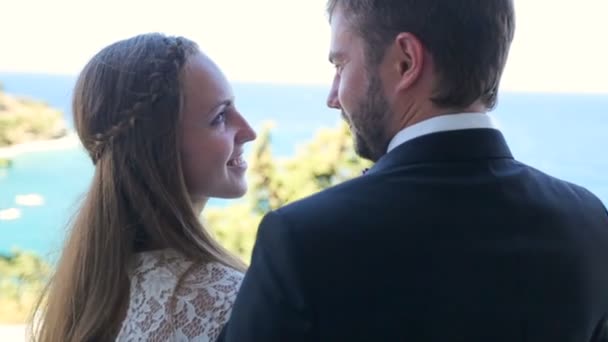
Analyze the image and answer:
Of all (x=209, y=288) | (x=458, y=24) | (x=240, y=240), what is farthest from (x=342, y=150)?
(x=458, y=24)

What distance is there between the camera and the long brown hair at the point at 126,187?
1055 millimetres

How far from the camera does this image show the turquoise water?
199cm

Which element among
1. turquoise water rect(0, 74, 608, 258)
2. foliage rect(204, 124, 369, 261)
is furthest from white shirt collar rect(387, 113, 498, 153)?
foliage rect(204, 124, 369, 261)

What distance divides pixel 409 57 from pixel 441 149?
4.4 inches

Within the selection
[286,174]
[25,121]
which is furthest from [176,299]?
[25,121]

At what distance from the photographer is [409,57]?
0.84 m

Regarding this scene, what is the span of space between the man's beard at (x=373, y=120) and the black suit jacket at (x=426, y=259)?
0.17 feet

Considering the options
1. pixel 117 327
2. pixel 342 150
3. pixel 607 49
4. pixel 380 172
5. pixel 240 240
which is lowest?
pixel 240 240

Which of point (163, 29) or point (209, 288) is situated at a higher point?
point (163, 29)

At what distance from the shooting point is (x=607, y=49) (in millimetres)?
1909

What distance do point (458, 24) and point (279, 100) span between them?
4.89ft

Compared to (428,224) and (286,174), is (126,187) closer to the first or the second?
(428,224)

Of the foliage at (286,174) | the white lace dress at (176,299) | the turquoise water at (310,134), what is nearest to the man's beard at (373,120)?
the white lace dress at (176,299)

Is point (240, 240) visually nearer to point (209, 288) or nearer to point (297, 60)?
point (297, 60)
